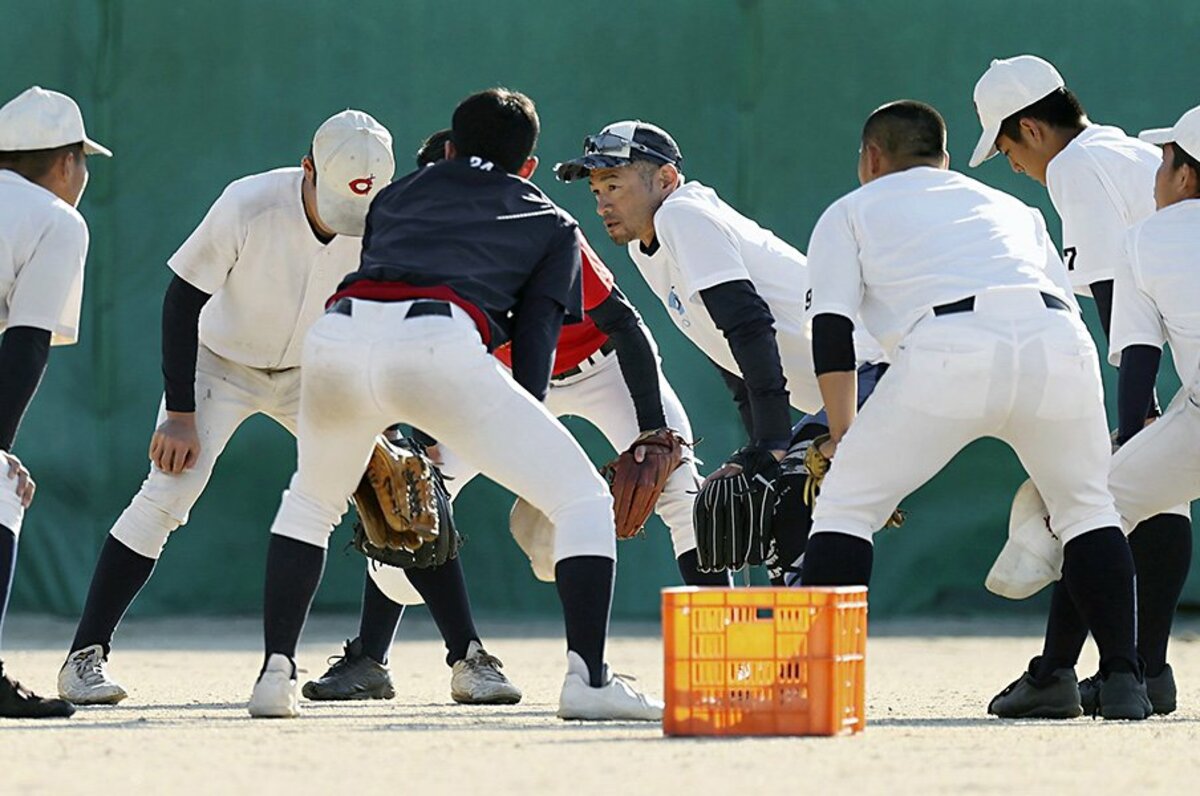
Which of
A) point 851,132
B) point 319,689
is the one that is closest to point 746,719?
point 319,689

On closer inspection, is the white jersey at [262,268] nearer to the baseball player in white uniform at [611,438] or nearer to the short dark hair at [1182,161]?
the baseball player in white uniform at [611,438]

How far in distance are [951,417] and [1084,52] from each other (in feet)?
20.0

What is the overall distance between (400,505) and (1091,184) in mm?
2316

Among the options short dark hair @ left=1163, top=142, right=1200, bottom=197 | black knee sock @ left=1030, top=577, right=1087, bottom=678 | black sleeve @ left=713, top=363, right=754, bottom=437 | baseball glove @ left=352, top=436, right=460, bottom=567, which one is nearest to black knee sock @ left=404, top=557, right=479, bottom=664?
baseball glove @ left=352, top=436, right=460, bottom=567

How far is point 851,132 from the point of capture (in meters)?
10.9

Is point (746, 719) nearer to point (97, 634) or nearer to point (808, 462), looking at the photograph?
point (808, 462)

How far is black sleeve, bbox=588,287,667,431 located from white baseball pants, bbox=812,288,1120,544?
114cm

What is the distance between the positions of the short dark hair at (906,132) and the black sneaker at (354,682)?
230 centimetres

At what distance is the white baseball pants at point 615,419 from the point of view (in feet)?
22.4

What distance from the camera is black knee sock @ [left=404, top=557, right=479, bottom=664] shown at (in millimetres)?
6562

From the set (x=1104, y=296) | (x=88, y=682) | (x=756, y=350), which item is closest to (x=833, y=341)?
(x=756, y=350)

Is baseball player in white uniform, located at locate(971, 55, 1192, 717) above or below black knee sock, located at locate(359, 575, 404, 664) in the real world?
above

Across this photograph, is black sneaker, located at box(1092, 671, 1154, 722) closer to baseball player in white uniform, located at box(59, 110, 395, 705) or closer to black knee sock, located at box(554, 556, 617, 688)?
black knee sock, located at box(554, 556, 617, 688)

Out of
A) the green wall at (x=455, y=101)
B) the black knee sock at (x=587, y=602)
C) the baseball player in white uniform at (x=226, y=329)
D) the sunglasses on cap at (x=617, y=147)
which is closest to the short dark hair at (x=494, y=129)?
the baseball player in white uniform at (x=226, y=329)
